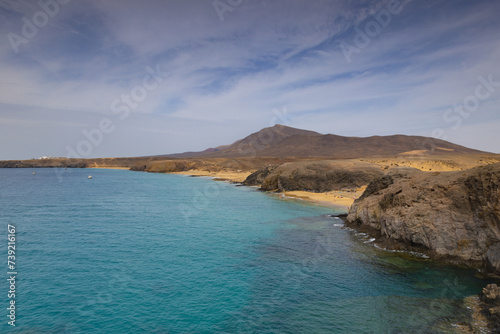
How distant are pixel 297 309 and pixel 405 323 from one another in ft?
15.7

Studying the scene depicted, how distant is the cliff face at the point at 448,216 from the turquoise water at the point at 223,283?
72.5 inches

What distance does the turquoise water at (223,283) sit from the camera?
1282 centimetres

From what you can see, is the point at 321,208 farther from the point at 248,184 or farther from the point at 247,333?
the point at 248,184

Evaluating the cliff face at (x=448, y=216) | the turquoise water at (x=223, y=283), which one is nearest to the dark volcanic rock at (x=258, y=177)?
the turquoise water at (x=223, y=283)

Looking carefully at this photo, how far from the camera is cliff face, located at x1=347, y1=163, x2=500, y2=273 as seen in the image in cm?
1805

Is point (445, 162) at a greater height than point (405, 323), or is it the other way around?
point (445, 162)

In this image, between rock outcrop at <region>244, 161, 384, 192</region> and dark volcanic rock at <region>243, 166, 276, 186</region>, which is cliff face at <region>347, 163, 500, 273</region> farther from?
dark volcanic rock at <region>243, 166, 276, 186</region>

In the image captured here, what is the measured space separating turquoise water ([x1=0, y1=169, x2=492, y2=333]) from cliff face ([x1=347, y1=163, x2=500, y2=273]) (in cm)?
184

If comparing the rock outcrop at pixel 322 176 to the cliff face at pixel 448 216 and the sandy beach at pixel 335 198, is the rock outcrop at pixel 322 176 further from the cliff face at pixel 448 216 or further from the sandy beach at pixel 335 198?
the cliff face at pixel 448 216

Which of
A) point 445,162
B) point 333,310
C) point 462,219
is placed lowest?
point 333,310

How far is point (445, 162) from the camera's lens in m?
62.3

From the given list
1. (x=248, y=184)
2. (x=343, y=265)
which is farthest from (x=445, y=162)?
(x=343, y=265)

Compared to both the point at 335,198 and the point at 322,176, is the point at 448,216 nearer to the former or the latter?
the point at 335,198

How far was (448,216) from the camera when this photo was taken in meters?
20.4
